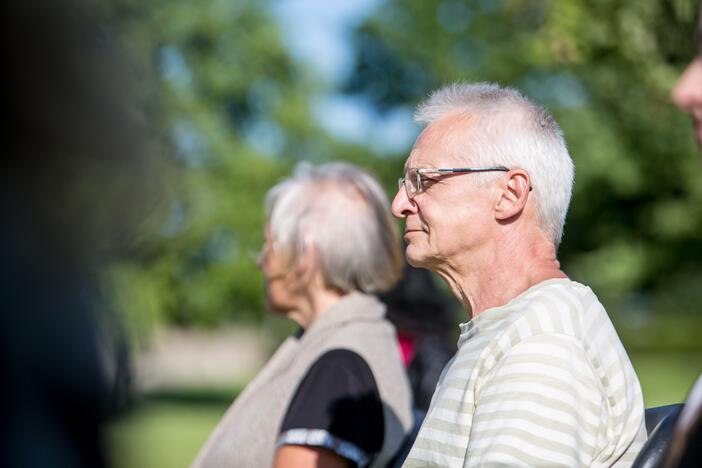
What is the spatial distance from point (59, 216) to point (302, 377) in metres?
2.23

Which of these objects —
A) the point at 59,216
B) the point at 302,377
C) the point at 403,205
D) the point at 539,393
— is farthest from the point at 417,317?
the point at 59,216

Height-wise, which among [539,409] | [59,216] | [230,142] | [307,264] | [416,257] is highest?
[230,142]

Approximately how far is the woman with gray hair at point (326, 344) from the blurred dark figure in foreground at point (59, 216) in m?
1.91

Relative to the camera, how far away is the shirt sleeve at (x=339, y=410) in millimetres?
2930

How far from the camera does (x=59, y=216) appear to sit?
1.05 meters

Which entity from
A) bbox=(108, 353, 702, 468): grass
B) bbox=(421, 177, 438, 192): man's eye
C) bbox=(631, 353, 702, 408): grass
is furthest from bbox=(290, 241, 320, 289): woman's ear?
bbox=(631, 353, 702, 408): grass

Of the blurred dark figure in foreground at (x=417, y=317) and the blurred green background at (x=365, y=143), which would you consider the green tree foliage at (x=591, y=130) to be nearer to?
the blurred green background at (x=365, y=143)

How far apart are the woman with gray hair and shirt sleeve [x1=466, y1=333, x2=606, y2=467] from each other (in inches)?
38.0

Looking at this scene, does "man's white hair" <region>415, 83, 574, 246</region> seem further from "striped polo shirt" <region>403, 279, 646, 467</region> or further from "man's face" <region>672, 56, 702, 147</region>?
"man's face" <region>672, 56, 702, 147</region>

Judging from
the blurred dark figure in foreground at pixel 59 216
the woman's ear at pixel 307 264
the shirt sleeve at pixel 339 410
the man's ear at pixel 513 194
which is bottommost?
the blurred dark figure in foreground at pixel 59 216

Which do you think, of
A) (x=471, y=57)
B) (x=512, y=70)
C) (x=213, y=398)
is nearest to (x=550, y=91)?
(x=512, y=70)

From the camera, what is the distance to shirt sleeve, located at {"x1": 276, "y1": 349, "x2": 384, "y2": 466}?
9.61 ft

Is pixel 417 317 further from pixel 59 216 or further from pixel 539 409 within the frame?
pixel 59 216

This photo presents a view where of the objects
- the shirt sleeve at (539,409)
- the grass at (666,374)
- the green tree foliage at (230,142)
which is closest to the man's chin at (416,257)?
the shirt sleeve at (539,409)
